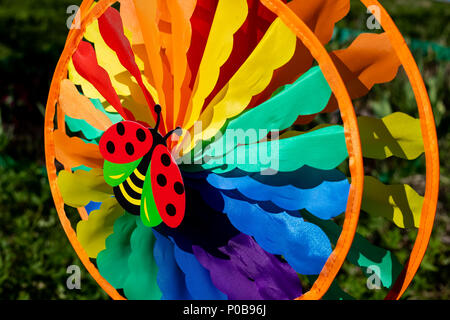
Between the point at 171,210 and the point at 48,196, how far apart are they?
45.5 inches

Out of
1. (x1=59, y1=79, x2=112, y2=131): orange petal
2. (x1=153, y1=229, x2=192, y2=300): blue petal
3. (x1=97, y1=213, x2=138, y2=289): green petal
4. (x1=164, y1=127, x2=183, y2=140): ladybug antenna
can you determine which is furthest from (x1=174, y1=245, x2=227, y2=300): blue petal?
(x1=59, y1=79, x2=112, y2=131): orange petal

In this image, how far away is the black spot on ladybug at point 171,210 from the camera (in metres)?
1.06

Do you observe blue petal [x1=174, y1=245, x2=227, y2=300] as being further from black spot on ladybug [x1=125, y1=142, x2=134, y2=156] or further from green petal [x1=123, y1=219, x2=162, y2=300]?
black spot on ladybug [x1=125, y1=142, x2=134, y2=156]

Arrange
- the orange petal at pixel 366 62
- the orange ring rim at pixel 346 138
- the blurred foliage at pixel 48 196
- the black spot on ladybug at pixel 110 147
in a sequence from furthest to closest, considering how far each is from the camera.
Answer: the blurred foliage at pixel 48 196 → the black spot on ladybug at pixel 110 147 → the orange petal at pixel 366 62 → the orange ring rim at pixel 346 138

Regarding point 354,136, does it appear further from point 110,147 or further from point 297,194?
point 110,147

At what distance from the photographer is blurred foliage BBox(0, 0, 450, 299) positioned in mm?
1696

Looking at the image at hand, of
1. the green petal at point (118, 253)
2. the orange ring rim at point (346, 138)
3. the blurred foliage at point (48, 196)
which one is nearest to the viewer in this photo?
the orange ring rim at point (346, 138)

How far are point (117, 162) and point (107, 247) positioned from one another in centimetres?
23

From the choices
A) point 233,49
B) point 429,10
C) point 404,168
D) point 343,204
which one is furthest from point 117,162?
point 429,10

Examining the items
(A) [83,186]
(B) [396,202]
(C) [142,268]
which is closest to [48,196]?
(A) [83,186]

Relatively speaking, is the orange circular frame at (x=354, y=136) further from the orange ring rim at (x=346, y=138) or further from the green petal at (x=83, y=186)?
the green petal at (x=83, y=186)

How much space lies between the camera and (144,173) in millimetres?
1103

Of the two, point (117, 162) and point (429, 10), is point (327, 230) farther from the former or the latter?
point (429, 10)

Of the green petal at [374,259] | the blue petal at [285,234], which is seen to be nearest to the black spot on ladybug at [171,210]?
the blue petal at [285,234]
